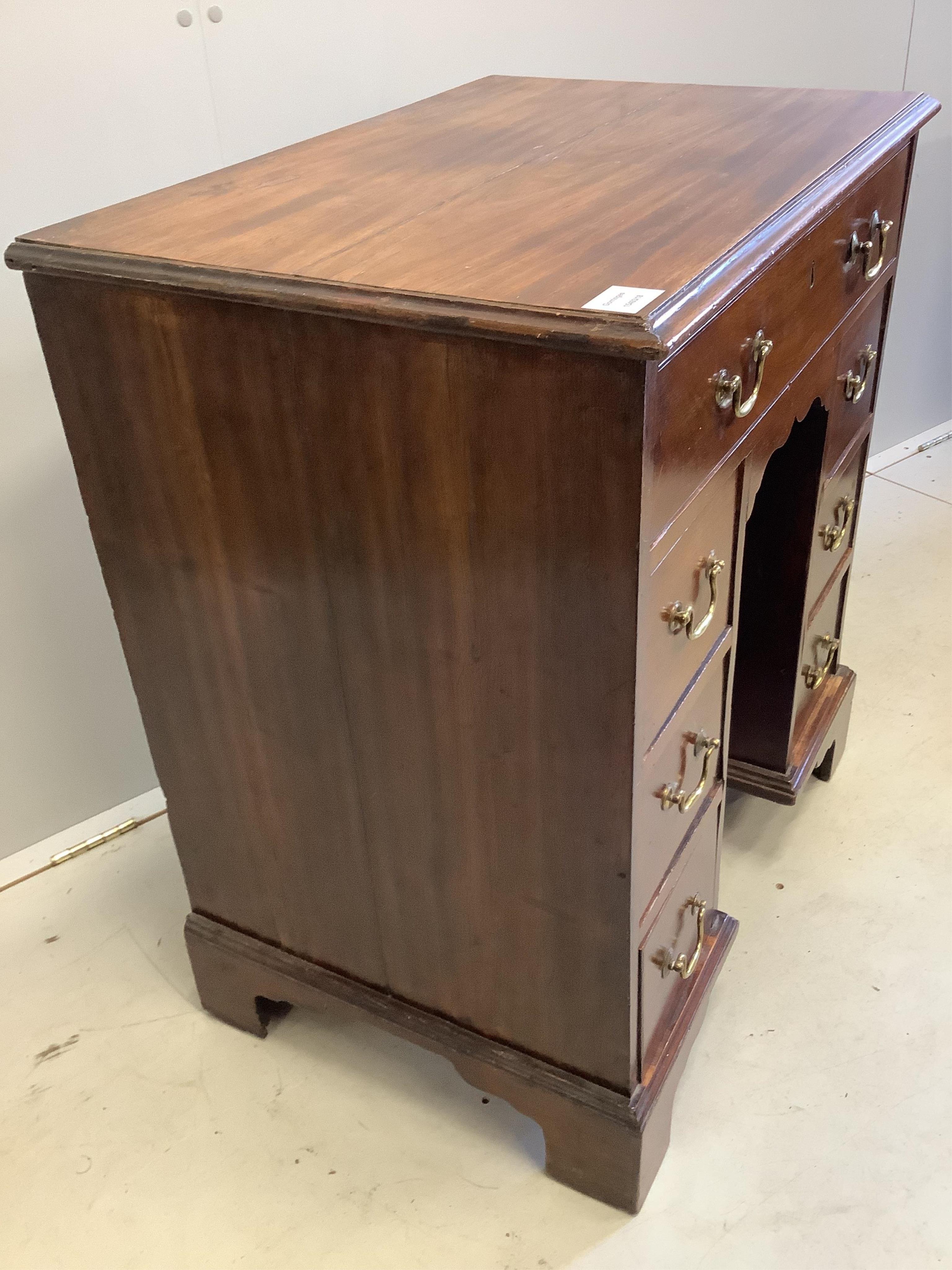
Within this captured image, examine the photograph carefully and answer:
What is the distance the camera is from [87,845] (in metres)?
1.67

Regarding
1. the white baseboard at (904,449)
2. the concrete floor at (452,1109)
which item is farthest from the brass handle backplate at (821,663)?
the white baseboard at (904,449)

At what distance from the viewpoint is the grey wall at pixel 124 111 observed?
1.27 meters

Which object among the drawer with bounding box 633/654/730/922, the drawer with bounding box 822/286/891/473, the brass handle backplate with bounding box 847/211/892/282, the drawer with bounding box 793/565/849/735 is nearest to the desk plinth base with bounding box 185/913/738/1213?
the drawer with bounding box 633/654/730/922

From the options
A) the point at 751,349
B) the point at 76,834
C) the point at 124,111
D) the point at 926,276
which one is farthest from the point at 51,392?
the point at 926,276

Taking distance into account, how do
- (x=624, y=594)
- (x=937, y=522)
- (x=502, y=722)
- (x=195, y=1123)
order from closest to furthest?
1. (x=624, y=594)
2. (x=502, y=722)
3. (x=195, y=1123)
4. (x=937, y=522)

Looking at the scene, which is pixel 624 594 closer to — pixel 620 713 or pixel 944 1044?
pixel 620 713

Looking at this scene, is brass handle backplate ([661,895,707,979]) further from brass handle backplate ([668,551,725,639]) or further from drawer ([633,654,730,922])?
brass handle backplate ([668,551,725,639])

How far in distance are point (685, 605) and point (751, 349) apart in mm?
219

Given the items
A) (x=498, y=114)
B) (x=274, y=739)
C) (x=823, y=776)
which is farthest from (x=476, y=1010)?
(x=498, y=114)

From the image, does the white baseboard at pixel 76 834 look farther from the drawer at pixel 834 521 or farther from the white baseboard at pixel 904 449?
the white baseboard at pixel 904 449

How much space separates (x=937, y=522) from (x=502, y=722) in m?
1.79

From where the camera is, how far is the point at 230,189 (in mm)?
1045

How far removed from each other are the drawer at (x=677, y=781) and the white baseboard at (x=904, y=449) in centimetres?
164

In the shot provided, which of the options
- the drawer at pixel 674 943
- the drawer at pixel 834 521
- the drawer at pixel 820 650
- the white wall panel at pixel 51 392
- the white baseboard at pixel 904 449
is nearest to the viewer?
the drawer at pixel 674 943
